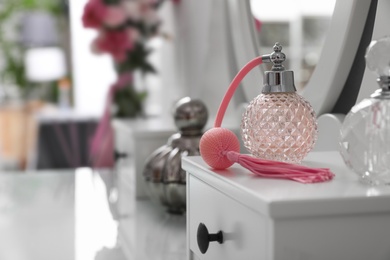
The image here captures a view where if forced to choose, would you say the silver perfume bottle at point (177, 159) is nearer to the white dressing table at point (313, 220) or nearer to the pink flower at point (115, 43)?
the white dressing table at point (313, 220)

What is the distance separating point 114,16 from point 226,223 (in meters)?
1.40

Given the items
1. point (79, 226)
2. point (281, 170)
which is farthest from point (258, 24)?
point (281, 170)

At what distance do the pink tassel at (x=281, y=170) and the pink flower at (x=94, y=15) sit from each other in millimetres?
1373

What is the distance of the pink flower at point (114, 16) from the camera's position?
6.22ft

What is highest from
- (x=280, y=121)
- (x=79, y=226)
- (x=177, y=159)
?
(x=280, y=121)

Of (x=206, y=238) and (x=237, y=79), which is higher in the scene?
(x=237, y=79)

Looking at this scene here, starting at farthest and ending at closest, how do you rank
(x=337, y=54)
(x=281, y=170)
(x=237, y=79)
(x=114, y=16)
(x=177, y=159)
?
(x=114, y=16), (x=177, y=159), (x=337, y=54), (x=237, y=79), (x=281, y=170)

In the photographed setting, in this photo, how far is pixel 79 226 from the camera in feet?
3.59

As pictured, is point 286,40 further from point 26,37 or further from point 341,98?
point 26,37

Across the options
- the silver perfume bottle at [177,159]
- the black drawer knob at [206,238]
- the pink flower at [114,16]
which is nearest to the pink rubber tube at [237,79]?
the black drawer knob at [206,238]

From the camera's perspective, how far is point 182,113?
3.69ft

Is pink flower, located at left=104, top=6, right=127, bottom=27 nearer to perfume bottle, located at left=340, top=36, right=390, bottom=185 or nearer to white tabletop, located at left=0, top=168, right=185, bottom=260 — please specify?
white tabletop, located at left=0, top=168, right=185, bottom=260

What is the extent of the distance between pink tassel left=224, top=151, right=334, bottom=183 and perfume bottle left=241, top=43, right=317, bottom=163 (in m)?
0.05

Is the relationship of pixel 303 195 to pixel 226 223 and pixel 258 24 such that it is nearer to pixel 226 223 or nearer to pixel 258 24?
pixel 226 223
